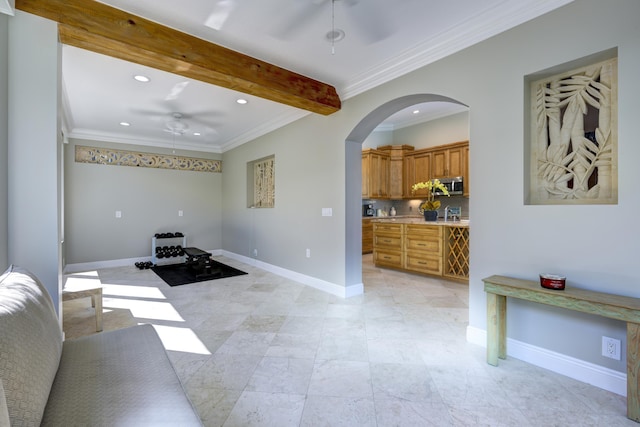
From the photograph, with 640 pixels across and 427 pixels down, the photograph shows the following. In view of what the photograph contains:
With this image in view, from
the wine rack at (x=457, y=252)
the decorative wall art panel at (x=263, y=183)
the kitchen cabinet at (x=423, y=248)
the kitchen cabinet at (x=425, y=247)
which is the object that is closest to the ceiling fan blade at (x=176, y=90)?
the decorative wall art panel at (x=263, y=183)

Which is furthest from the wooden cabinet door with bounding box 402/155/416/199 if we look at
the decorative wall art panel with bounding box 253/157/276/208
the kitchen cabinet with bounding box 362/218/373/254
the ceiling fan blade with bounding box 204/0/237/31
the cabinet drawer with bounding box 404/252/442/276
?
the ceiling fan blade with bounding box 204/0/237/31

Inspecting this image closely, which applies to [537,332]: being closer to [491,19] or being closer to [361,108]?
[491,19]

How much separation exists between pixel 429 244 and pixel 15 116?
186 inches

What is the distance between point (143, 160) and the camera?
594cm

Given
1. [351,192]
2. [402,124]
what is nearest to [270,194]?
[351,192]

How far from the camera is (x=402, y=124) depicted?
266 inches

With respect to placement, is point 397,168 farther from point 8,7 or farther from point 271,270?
point 8,7

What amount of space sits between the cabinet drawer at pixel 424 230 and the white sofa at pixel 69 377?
3.99 m

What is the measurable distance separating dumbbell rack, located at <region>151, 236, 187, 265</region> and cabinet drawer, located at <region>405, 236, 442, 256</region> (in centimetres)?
450

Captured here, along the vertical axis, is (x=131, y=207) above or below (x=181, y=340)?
above

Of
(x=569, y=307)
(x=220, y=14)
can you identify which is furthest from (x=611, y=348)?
(x=220, y=14)

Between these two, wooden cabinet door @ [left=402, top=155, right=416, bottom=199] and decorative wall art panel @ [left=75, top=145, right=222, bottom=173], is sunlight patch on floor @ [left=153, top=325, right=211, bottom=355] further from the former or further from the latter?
wooden cabinet door @ [left=402, top=155, right=416, bottom=199]

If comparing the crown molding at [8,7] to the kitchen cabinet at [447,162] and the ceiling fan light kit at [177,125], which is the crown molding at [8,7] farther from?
the kitchen cabinet at [447,162]

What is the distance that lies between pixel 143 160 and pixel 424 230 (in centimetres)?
566
